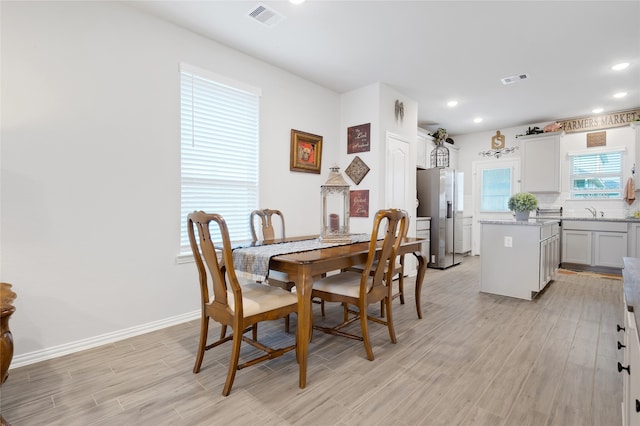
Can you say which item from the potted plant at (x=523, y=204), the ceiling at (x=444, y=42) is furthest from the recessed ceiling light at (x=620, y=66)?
the potted plant at (x=523, y=204)

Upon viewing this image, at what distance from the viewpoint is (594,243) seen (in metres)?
5.02

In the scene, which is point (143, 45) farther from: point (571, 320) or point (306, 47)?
point (571, 320)

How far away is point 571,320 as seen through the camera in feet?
9.74

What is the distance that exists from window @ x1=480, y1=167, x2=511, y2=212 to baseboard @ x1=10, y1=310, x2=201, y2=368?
251 inches

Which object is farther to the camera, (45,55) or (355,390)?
(45,55)

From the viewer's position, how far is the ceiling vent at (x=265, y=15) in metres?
2.60

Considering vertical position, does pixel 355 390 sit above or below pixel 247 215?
below

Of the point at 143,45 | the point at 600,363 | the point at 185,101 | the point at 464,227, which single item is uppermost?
the point at 143,45

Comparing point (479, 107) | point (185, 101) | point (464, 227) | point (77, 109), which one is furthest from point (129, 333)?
point (464, 227)

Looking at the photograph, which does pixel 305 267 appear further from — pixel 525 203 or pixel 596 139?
pixel 596 139

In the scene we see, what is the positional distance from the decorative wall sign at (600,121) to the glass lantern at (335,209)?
5.62 meters

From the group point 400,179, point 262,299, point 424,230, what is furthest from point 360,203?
point 262,299

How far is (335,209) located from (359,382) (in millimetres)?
1324

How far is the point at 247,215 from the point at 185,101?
132cm
